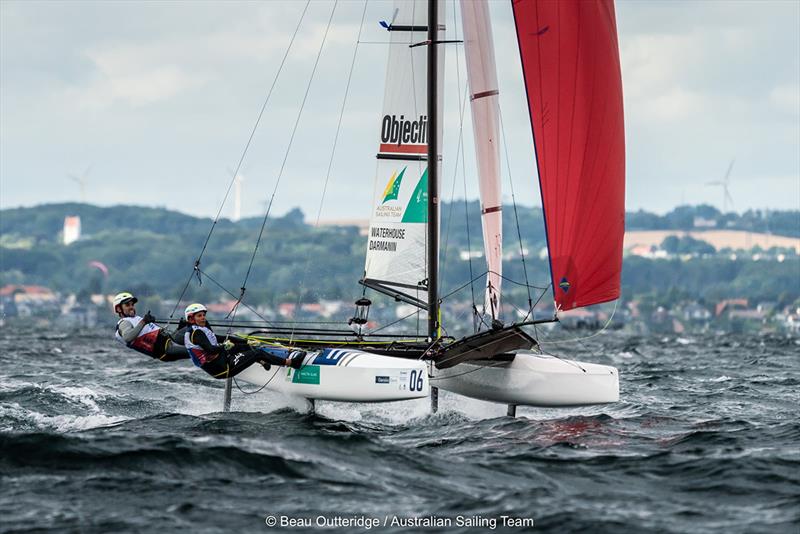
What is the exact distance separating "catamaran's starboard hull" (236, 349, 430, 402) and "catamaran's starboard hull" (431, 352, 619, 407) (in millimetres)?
970

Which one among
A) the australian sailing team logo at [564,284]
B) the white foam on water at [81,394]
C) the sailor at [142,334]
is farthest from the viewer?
the white foam on water at [81,394]

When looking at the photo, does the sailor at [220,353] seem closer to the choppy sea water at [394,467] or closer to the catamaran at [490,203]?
the catamaran at [490,203]

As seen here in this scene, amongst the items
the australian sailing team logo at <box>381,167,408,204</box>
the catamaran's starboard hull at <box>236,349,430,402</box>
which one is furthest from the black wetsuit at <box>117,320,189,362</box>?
the australian sailing team logo at <box>381,167,408,204</box>

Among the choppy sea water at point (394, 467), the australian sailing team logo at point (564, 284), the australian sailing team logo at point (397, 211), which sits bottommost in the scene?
the choppy sea water at point (394, 467)

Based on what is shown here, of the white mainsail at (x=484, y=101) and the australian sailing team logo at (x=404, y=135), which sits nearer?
the white mainsail at (x=484, y=101)

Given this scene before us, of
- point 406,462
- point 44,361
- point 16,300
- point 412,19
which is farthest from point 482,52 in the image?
point 16,300

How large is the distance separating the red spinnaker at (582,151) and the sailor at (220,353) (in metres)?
2.49

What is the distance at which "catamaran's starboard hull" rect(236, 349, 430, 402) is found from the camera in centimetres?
1117

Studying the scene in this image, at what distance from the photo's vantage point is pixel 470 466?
9.05 metres

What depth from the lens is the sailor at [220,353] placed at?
11.7 meters

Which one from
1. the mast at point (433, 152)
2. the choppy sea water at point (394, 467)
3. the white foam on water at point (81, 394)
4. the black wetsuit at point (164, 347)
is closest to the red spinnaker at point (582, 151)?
the choppy sea water at point (394, 467)

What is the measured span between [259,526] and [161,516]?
576mm

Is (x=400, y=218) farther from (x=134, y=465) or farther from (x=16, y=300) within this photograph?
(x=16, y=300)

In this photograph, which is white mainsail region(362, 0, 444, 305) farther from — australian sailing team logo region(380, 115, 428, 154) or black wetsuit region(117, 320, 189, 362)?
black wetsuit region(117, 320, 189, 362)
